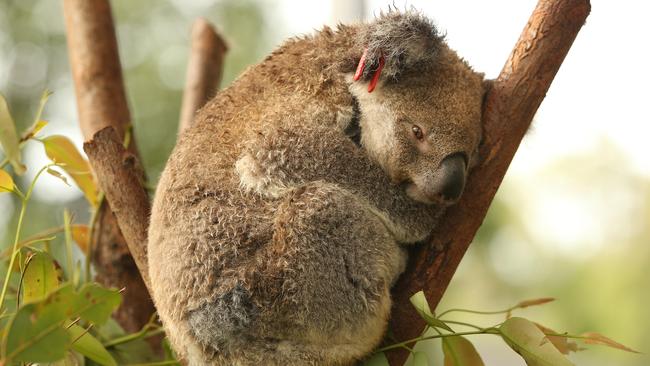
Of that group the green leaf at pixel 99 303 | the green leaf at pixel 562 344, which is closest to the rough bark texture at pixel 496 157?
the green leaf at pixel 562 344

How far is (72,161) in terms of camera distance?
8.21ft

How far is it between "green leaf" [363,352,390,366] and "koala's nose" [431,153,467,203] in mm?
525

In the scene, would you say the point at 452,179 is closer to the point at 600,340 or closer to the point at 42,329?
the point at 600,340

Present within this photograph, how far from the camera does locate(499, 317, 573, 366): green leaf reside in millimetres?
1816

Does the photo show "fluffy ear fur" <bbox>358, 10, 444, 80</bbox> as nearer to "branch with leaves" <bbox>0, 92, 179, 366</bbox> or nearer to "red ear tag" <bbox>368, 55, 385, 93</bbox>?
"red ear tag" <bbox>368, 55, 385, 93</bbox>

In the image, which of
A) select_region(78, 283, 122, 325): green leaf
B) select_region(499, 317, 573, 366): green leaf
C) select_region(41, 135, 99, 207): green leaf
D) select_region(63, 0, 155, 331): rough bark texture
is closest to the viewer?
select_region(78, 283, 122, 325): green leaf

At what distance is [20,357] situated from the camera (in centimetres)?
130

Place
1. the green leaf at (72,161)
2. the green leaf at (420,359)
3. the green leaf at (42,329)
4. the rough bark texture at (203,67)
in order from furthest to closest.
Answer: the rough bark texture at (203,67) → the green leaf at (72,161) → the green leaf at (420,359) → the green leaf at (42,329)

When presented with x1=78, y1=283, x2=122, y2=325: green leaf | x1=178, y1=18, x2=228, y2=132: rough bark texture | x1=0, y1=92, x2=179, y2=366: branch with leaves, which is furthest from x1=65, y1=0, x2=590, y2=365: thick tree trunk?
x1=178, y1=18, x2=228, y2=132: rough bark texture

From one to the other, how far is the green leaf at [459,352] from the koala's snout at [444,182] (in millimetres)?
436

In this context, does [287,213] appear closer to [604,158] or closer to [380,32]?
[380,32]

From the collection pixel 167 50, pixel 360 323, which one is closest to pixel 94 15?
pixel 360 323

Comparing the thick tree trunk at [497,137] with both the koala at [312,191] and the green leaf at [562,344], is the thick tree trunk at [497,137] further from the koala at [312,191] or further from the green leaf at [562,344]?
the green leaf at [562,344]

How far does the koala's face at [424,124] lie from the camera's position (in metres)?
2.17
